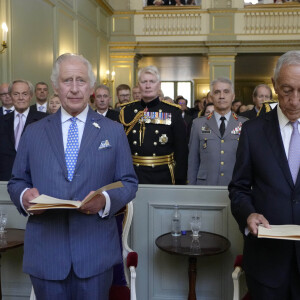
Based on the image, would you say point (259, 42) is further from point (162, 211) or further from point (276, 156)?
point (276, 156)

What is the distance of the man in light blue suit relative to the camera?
1.52 metres

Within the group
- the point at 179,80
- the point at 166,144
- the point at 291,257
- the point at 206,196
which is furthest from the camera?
the point at 179,80

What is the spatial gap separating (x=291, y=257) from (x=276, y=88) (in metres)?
0.64

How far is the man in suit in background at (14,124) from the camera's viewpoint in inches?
134

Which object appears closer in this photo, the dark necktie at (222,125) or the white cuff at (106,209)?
the white cuff at (106,209)

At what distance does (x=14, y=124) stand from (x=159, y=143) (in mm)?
1293

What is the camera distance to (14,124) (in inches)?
138

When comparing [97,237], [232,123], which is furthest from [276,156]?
[232,123]

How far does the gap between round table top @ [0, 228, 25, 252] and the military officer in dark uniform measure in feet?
3.40

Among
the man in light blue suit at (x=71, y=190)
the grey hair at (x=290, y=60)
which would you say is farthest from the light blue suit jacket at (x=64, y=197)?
the grey hair at (x=290, y=60)

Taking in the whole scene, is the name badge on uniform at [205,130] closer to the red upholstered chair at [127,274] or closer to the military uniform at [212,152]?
the military uniform at [212,152]

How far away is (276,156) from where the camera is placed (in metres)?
1.52

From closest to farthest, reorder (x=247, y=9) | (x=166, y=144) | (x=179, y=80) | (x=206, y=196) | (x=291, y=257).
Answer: (x=291, y=257) → (x=206, y=196) → (x=166, y=144) → (x=247, y=9) → (x=179, y=80)

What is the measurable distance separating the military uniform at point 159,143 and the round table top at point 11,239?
1.04 m
